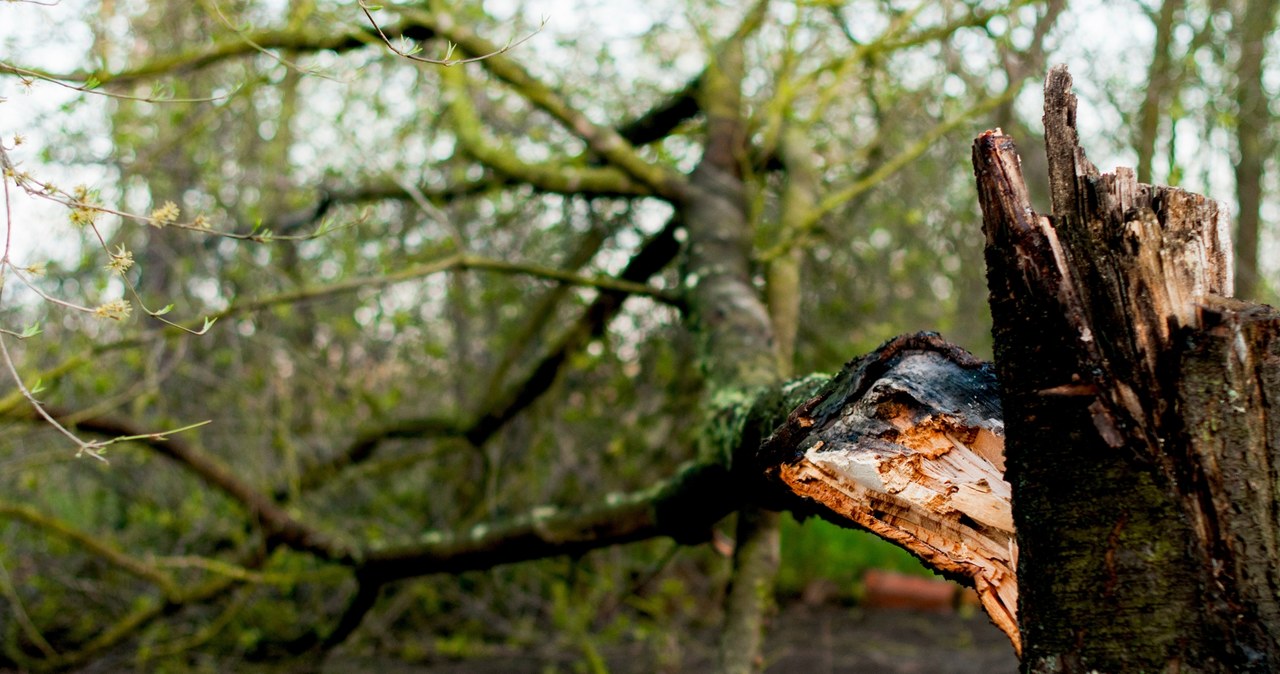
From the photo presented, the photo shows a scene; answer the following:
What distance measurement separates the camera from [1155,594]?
1230 millimetres

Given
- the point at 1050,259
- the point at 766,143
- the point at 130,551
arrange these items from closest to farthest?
the point at 1050,259, the point at 766,143, the point at 130,551

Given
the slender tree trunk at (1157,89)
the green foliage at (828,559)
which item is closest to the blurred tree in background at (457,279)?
the slender tree trunk at (1157,89)

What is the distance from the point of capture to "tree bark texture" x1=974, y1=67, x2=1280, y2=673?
1.21 m

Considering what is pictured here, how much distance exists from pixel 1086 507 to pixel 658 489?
5.45 ft

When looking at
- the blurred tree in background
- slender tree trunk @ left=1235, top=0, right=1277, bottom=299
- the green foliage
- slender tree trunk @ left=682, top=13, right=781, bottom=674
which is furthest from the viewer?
the green foliage

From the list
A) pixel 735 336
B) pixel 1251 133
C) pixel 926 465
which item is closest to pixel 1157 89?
pixel 1251 133

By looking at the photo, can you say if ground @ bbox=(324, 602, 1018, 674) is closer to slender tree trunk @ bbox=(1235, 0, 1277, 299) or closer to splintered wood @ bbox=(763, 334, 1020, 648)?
slender tree trunk @ bbox=(1235, 0, 1277, 299)

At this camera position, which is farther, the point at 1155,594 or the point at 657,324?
the point at 657,324

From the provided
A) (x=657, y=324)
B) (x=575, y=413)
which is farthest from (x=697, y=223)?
(x=575, y=413)

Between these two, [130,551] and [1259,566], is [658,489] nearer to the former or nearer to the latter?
[1259,566]

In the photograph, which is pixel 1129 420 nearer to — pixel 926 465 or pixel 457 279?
pixel 926 465

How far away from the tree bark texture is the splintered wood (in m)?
0.12

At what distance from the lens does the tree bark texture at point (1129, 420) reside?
3.98ft

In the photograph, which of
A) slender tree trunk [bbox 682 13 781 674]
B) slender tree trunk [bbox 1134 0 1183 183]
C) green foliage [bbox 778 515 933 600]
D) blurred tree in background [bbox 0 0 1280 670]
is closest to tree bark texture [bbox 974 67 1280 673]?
slender tree trunk [bbox 682 13 781 674]
